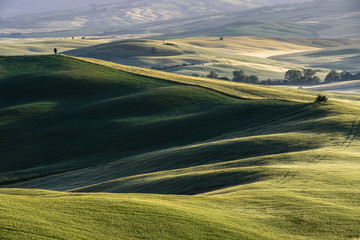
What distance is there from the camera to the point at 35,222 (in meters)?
17.2

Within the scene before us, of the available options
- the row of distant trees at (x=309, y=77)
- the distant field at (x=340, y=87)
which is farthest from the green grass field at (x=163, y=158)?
the row of distant trees at (x=309, y=77)

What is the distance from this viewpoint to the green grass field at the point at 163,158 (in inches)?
724

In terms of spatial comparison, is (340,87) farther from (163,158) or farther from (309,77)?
(163,158)

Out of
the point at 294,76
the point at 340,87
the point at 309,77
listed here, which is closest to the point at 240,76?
the point at 294,76

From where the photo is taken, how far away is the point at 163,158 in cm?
4044

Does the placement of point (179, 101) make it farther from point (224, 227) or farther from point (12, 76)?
point (224, 227)

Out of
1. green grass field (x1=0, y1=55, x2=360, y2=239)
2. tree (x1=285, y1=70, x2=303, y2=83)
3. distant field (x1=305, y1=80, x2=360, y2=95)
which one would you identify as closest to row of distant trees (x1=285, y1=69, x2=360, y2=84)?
tree (x1=285, y1=70, x2=303, y2=83)

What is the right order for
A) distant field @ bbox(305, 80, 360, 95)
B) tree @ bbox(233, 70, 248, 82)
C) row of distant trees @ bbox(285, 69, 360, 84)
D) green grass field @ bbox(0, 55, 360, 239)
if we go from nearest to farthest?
green grass field @ bbox(0, 55, 360, 239) < distant field @ bbox(305, 80, 360, 95) < tree @ bbox(233, 70, 248, 82) < row of distant trees @ bbox(285, 69, 360, 84)

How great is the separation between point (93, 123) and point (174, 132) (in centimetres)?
1325

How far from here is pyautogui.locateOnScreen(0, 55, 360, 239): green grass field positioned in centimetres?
1839

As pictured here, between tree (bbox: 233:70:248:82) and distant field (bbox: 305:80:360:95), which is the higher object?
tree (bbox: 233:70:248:82)

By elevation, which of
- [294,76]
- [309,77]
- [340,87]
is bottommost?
[340,87]

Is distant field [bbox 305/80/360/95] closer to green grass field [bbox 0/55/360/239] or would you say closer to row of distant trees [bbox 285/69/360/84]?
row of distant trees [bbox 285/69/360/84]

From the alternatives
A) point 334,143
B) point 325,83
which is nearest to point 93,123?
point 334,143
